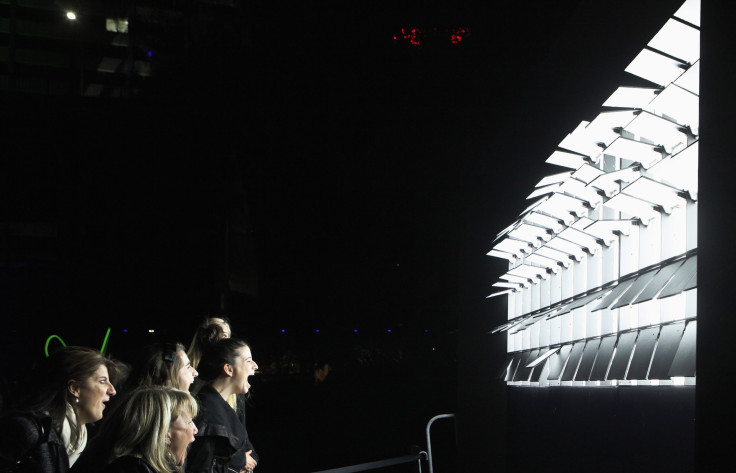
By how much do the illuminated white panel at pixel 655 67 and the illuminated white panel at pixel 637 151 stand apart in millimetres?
494

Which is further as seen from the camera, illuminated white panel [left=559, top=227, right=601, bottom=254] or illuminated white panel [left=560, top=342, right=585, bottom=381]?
illuminated white panel [left=559, top=227, right=601, bottom=254]

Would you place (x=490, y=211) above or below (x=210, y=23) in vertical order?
below

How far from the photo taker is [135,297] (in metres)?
17.8

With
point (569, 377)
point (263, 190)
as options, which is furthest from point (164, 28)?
point (569, 377)

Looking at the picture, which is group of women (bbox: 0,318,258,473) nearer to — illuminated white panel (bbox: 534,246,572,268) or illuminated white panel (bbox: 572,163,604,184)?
illuminated white panel (bbox: 572,163,604,184)

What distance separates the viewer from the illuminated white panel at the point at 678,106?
3164 mm

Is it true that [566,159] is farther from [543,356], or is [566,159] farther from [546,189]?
[543,356]

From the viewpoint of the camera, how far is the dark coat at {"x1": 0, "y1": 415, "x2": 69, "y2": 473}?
9.00 ft

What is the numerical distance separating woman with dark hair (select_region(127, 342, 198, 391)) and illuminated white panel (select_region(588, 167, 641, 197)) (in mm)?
2350

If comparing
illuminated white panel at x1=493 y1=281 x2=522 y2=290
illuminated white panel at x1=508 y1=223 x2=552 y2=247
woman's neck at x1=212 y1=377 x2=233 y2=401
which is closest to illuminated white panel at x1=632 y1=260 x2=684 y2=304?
woman's neck at x1=212 y1=377 x2=233 y2=401

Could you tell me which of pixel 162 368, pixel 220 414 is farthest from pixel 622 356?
pixel 162 368

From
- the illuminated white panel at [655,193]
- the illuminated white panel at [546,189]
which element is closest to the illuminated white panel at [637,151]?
the illuminated white panel at [655,193]

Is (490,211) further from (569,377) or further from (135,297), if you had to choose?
(135,297)

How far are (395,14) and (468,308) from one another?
10852 millimetres
